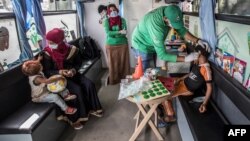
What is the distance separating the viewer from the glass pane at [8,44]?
7.28 feet

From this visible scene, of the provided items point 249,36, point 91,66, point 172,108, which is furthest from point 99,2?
point 249,36

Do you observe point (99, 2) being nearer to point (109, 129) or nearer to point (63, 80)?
point (63, 80)

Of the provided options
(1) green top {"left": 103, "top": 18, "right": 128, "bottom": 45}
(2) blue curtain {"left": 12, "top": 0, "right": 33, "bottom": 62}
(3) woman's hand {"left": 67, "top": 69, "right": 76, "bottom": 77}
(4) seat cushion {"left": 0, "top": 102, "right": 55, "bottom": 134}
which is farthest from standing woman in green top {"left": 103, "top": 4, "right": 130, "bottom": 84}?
(4) seat cushion {"left": 0, "top": 102, "right": 55, "bottom": 134}

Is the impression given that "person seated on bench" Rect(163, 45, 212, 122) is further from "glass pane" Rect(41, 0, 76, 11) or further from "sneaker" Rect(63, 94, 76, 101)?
"glass pane" Rect(41, 0, 76, 11)

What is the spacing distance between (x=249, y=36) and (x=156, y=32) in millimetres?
851

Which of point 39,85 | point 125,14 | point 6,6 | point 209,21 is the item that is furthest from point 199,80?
point 125,14

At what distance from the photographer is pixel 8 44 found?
2.30m

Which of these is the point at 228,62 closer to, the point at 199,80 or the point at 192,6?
the point at 199,80

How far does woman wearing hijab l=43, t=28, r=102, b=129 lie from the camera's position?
233cm

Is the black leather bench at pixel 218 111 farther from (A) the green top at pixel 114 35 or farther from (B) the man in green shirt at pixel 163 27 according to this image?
(A) the green top at pixel 114 35

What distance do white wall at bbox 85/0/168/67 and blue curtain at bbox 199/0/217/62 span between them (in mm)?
2269

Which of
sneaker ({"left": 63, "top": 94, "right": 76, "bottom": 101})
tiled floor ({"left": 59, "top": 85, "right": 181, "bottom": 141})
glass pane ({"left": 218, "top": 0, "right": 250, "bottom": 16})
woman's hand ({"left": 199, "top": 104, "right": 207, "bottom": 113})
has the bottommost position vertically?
tiled floor ({"left": 59, "top": 85, "right": 181, "bottom": 141})

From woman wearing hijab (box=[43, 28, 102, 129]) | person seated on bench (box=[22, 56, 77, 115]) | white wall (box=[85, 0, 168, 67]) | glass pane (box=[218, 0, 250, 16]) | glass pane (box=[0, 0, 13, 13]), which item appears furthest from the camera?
white wall (box=[85, 0, 168, 67])

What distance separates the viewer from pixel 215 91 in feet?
6.74
